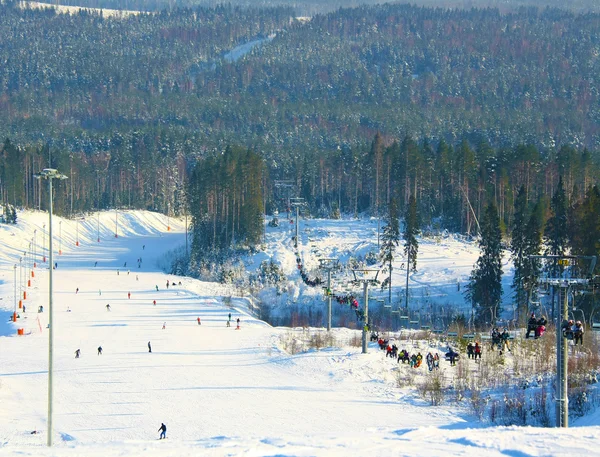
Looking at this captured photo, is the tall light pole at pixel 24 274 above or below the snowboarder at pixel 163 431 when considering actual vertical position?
above

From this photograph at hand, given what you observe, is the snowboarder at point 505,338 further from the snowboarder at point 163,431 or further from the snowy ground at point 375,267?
the snowboarder at point 163,431

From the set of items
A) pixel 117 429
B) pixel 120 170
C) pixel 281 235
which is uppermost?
pixel 120 170

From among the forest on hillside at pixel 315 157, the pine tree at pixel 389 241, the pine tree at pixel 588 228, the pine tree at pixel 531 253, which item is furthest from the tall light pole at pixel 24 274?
the pine tree at pixel 588 228

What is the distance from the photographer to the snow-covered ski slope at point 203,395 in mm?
19734

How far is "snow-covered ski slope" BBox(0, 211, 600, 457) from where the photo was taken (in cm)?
1973

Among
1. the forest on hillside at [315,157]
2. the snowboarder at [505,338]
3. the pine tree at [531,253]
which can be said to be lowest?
the snowboarder at [505,338]

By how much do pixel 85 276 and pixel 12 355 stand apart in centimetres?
3056

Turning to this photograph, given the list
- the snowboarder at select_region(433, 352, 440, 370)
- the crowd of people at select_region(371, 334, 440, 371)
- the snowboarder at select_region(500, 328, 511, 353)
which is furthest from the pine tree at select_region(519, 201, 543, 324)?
the snowboarder at select_region(433, 352, 440, 370)

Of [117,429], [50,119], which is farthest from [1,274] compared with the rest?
[50,119]

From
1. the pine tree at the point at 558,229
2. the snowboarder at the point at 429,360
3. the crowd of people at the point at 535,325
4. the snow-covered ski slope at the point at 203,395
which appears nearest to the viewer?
the snow-covered ski slope at the point at 203,395

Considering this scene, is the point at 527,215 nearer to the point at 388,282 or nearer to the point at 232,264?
the point at 388,282

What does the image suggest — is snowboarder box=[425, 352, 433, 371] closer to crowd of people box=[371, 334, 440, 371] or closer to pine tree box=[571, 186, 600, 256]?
crowd of people box=[371, 334, 440, 371]

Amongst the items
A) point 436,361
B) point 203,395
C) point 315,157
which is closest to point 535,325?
point 436,361

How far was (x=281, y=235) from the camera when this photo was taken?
81.3m
